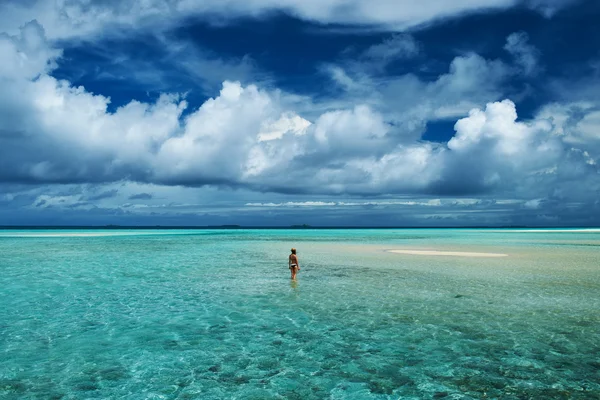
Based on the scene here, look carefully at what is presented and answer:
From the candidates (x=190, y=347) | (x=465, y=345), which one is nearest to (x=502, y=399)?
(x=465, y=345)

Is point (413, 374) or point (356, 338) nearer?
point (413, 374)

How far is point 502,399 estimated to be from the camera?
860cm

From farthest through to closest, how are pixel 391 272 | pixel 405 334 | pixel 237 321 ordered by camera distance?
pixel 391 272, pixel 237 321, pixel 405 334

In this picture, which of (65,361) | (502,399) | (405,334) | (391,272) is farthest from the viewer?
(391,272)

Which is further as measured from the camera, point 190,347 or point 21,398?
point 190,347

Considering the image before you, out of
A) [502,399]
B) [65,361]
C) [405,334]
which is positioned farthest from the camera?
[405,334]

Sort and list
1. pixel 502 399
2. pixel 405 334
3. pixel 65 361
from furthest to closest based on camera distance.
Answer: pixel 405 334, pixel 65 361, pixel 502 399

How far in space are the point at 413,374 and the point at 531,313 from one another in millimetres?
8763

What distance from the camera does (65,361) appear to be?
1089cm

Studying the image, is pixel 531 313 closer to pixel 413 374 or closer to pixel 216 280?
pixel 413 374

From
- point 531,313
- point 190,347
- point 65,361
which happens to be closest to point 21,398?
point 65,361

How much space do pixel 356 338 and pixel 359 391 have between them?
382 centimetres

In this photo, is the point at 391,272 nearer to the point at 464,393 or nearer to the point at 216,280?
the point at 216,280

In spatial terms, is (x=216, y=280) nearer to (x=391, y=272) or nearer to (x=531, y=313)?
(x=391, y=272)
